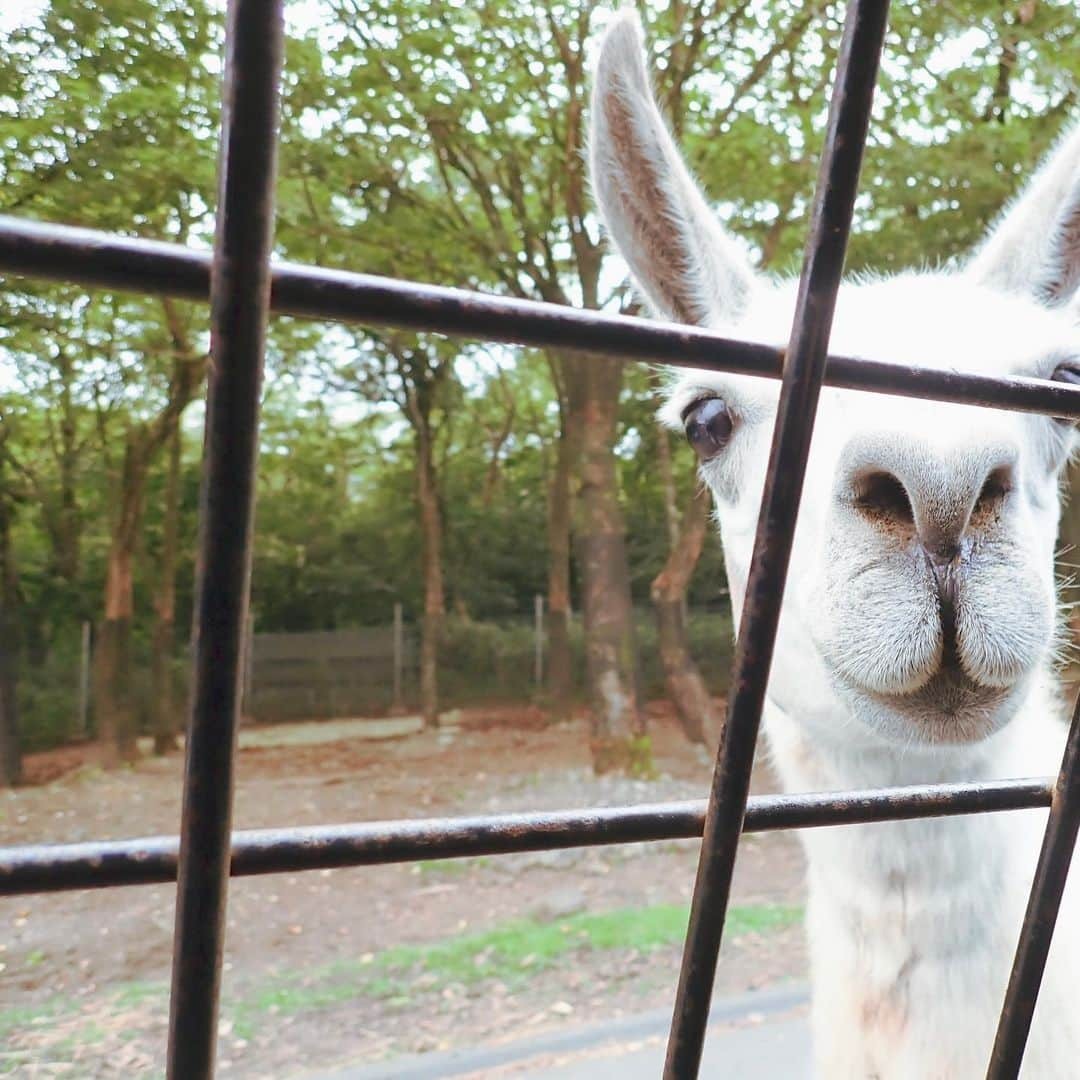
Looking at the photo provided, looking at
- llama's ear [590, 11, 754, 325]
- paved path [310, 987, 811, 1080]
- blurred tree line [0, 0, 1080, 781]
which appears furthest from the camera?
blurred tree line [0, 0, 1080, 781]

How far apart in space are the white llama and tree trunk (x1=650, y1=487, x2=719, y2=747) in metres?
6.28

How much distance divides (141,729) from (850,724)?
1284 centimetres

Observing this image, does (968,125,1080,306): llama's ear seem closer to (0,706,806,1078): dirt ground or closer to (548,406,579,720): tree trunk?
(0,706,806,1078): dirt ground

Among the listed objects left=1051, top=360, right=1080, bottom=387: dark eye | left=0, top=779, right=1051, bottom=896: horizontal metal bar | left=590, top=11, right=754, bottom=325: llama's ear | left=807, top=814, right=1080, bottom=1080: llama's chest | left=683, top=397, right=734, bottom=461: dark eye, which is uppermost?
left=590, top=11, right=754, bottom=325: llama's ear

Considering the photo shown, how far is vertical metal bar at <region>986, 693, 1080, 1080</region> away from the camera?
0.83 metres

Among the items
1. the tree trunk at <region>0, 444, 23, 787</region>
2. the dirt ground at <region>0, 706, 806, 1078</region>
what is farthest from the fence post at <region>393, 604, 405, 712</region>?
the dirt ground at <region>0, 706, 806, 1078</region>

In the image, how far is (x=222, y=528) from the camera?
1.69 ft

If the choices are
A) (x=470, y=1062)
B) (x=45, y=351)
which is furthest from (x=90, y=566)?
(x=470, y=1062)

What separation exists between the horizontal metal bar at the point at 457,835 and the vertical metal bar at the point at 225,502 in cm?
3

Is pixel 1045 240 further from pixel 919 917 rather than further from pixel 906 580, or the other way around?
pixel 919 917

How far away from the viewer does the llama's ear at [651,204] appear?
Result: 137 cm

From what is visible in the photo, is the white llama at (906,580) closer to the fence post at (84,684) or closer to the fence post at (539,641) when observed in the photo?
the fence post at (84,684)

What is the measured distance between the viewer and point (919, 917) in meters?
1.51

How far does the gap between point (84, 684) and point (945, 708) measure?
Result: 12.9 meters
